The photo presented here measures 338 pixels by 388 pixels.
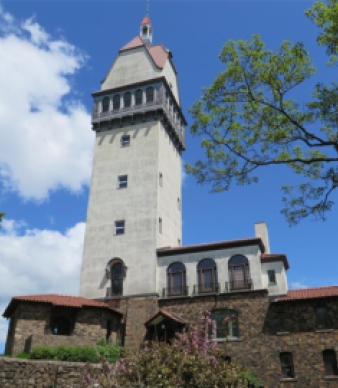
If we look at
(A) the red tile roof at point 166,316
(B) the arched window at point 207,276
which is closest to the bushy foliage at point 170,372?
(A) the red tile roof at point 166,316

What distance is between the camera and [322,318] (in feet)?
92.7

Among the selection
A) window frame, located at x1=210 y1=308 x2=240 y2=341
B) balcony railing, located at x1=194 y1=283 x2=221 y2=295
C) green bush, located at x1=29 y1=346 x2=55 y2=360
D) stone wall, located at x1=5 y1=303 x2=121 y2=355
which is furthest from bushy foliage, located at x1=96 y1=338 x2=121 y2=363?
balcony railing, located at x1=194 y1=283 x2=221 y2=295

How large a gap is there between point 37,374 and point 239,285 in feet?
58.8

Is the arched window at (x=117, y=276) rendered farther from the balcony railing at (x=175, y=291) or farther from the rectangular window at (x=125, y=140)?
the rectangular window at (x=125, y=140)

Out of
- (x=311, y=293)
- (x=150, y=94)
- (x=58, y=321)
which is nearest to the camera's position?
(x=58, y=321)

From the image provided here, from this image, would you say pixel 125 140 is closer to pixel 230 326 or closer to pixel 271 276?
pixel 271 276

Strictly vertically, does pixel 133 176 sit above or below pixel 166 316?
above

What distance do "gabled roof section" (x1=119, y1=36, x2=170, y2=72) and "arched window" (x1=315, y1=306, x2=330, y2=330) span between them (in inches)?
1117

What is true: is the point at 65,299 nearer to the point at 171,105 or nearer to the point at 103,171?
the point at 103,171

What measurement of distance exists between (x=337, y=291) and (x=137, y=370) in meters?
22.5

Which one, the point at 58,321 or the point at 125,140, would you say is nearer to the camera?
the point at 58,321

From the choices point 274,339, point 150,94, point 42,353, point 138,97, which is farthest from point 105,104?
point 274,339

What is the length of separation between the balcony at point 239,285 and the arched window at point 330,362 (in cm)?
673

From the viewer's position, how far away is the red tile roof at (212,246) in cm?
3175
